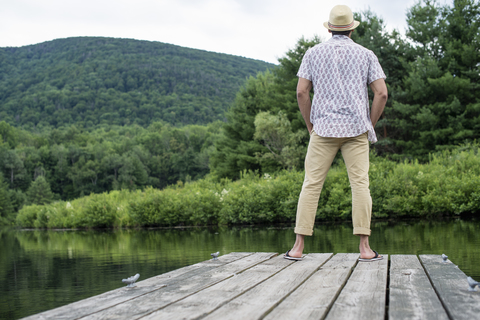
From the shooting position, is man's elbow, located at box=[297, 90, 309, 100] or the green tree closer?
man's elbow, located at box=[297, 90, 309, 100]

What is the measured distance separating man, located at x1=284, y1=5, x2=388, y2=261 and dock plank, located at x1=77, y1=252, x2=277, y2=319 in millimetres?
733

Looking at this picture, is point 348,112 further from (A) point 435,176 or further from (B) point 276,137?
(B) point 276,137

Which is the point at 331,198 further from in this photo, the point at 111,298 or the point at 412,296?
the point at 111,298

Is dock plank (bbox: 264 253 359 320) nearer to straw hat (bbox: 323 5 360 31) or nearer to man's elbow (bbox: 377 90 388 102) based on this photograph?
man's elbow (bbox: 377 90 388 102)

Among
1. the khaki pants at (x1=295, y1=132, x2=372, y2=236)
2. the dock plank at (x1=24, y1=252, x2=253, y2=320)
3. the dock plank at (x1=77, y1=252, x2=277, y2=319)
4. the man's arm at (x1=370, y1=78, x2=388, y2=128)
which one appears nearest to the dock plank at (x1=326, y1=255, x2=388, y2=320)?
the khaki pants at (x1=295, y1=132, x2=372, y2=236)

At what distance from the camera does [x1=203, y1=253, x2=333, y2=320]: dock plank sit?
195 cm

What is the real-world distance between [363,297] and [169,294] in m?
0.95

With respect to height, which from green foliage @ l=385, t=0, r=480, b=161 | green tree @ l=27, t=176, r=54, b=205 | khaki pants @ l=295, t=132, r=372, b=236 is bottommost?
green tree @ l=27, t=176, r=54, b=205

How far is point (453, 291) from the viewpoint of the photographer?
2.30 metres

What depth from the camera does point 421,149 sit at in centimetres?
2430

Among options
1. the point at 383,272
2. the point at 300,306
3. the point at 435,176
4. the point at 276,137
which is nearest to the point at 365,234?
the point at 383,272

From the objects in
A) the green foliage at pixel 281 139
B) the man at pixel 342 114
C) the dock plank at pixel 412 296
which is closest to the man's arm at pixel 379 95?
the man at pixel 342 114

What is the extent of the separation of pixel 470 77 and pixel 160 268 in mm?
23071

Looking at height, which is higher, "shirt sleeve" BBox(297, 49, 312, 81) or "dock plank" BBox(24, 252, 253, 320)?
"shirt sleeve" BBox(297, 49, 312, 81)
